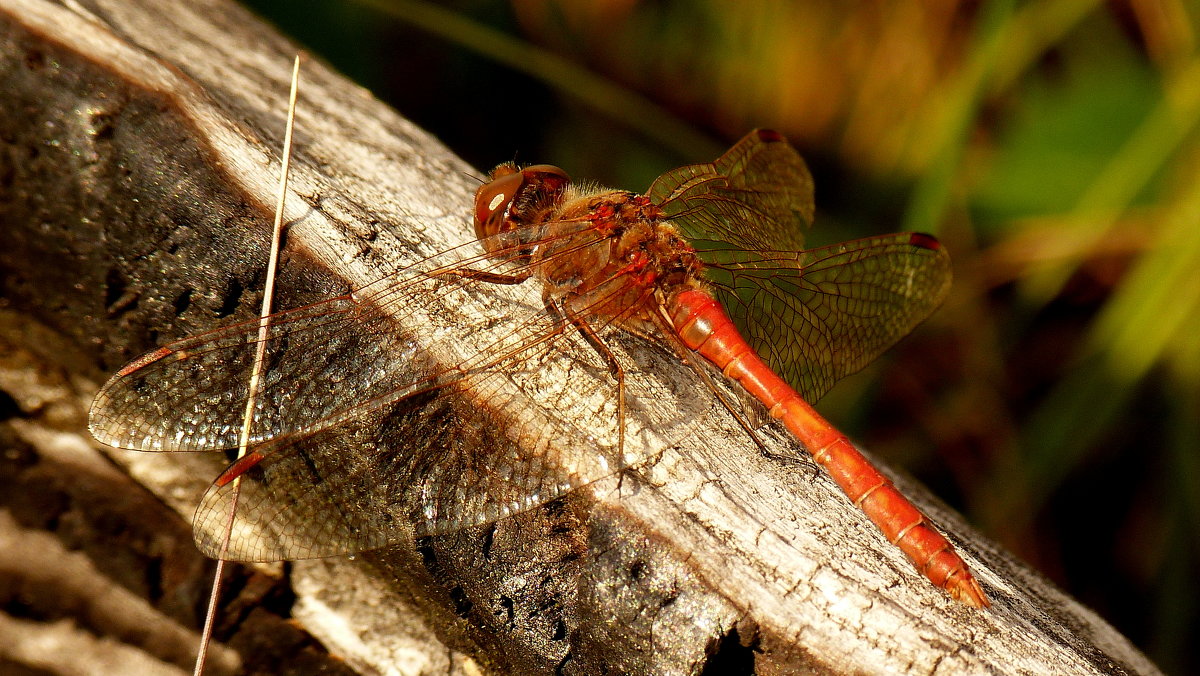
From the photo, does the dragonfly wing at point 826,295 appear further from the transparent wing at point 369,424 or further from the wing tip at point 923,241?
the transparent wing at point 369,424

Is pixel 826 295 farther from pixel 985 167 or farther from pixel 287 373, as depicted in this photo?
pixel 985 167

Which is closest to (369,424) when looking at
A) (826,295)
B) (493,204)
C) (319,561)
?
(319,561)

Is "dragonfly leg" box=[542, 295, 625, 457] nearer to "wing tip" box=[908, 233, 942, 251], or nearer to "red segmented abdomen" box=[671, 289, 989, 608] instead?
"red segmented abdomen" box=[671, 289, 989, 608]

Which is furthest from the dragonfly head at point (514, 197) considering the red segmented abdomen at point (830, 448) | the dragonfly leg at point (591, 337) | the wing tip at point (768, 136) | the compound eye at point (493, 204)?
the wing tip at point (768, 136)

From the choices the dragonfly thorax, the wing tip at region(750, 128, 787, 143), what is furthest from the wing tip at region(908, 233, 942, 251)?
the dragonfly thorax

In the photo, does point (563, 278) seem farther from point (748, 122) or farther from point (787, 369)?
point (748, 122)
